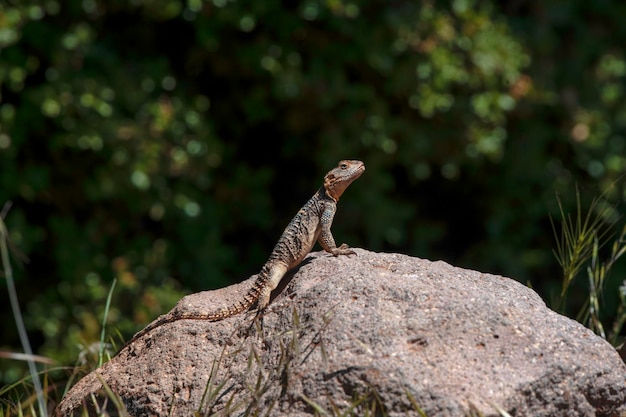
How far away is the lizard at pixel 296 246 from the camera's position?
4.17 m

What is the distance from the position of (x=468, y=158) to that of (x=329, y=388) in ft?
14.6

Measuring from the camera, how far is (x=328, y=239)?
14.8 ft

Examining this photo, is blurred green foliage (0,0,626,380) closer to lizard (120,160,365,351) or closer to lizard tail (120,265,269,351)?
lizard (120,160,365,351)

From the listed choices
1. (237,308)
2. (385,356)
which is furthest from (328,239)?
(385,356)

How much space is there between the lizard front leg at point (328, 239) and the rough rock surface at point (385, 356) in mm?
221

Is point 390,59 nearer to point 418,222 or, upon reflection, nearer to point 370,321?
point 418,222

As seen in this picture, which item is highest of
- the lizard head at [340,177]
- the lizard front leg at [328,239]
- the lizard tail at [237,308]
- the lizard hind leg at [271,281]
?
the lizard head at [340,177]

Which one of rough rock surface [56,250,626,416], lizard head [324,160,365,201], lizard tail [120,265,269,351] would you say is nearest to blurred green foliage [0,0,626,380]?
lizard head [324,160,365,201]

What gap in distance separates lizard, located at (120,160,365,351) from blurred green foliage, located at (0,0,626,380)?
226 cm

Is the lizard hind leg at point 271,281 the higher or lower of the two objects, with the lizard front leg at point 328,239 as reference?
lower

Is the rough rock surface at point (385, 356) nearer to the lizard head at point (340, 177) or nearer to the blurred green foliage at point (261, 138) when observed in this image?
the lizard head at point (340, 177)

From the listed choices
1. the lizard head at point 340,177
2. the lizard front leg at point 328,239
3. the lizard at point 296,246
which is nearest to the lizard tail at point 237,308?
the lizard at point 296,246

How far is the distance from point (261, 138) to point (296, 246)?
3.21 metres

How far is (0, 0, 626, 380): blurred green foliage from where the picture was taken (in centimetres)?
661
